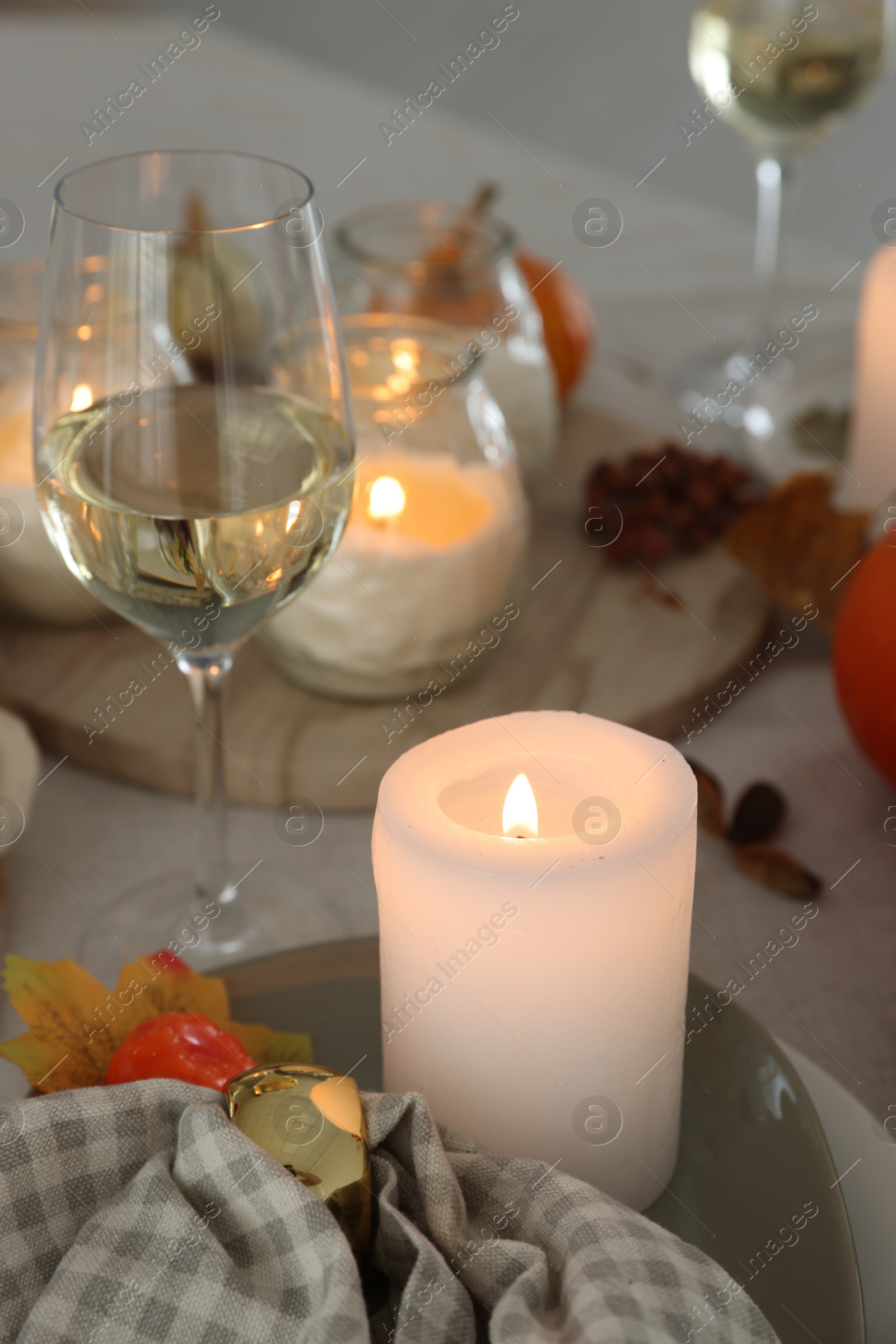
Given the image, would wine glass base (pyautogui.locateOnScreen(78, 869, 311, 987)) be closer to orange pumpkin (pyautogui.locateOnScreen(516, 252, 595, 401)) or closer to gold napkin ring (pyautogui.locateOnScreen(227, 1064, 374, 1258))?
gold napkin ring (pyautogui.locateOnScreen(227, 1064, 374, 1258))

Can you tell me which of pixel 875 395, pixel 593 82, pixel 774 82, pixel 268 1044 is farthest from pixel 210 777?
pixel 593 82

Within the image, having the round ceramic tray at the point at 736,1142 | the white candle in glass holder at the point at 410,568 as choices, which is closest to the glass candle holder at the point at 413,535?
the white candle in glass holder at the point at 410,568

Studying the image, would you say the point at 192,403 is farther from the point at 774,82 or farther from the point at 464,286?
the point at 774,82

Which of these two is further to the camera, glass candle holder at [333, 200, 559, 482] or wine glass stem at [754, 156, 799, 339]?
wine glass stem at [754, 156, 799, 339]

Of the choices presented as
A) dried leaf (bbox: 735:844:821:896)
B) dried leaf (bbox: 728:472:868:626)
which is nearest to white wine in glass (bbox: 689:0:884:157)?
dried leaf (bbox: 728:472:868:626)

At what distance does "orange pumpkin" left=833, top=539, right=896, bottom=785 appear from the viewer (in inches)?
22.7

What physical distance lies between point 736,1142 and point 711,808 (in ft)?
0.71

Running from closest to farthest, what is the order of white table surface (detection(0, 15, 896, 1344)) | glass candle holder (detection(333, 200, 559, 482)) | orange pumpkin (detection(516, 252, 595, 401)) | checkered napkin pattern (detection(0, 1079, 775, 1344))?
checkered napkin pattern (detection(0, 1079, 775, 1344))
white table surface (detection(0, 15, 896, 1344))
glass candle holder (detection(333, 200, 559, 482))
orange pumpkin (detection(516, 252, 595, 401))

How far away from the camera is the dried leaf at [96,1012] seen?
42 cm

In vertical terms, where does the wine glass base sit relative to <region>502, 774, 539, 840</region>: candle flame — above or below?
below

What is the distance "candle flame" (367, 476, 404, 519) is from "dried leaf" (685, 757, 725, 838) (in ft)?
0.65

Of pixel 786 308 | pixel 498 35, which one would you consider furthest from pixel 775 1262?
pixel 498 35

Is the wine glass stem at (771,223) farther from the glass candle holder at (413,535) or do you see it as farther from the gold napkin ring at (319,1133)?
the gold napkin ring at (319,1133)

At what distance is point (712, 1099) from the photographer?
424mm
